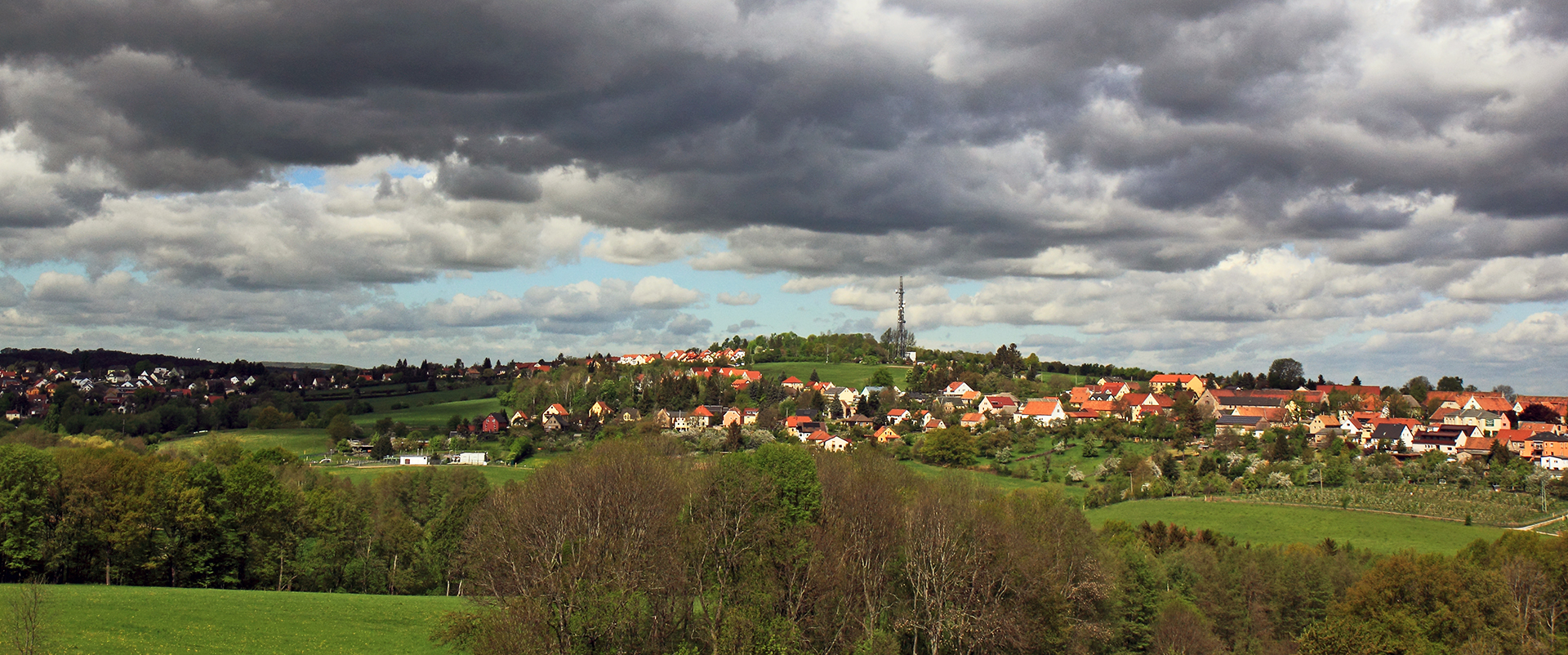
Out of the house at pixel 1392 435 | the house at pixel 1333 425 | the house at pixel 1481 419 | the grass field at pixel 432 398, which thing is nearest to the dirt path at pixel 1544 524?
the house at pixel 1392 435

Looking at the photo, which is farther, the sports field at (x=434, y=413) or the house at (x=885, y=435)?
the sports field at (x=434, y=413)

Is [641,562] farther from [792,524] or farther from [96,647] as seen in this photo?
[96,647]

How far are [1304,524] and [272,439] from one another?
118224mm

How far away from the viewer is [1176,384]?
602ft

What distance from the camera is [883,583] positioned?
4653cm

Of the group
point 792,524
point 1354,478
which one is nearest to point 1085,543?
point 792,524

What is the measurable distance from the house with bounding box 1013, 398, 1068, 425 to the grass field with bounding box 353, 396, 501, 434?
80786 mm

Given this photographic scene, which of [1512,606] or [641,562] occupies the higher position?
[641,562]

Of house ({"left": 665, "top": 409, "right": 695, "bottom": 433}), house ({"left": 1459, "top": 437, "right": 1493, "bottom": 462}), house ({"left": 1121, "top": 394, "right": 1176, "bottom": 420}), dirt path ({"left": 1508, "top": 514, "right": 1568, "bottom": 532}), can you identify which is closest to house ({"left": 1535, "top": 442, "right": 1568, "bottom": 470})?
house ({"left": 1459, "top": 437, "right": 1493, "bottom": 462})

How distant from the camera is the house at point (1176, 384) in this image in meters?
167

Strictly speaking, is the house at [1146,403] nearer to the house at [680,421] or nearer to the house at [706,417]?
the house at [706,417]

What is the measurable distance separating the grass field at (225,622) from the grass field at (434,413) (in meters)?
96.4

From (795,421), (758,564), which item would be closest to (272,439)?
(795,421)

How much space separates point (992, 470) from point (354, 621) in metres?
77.2
